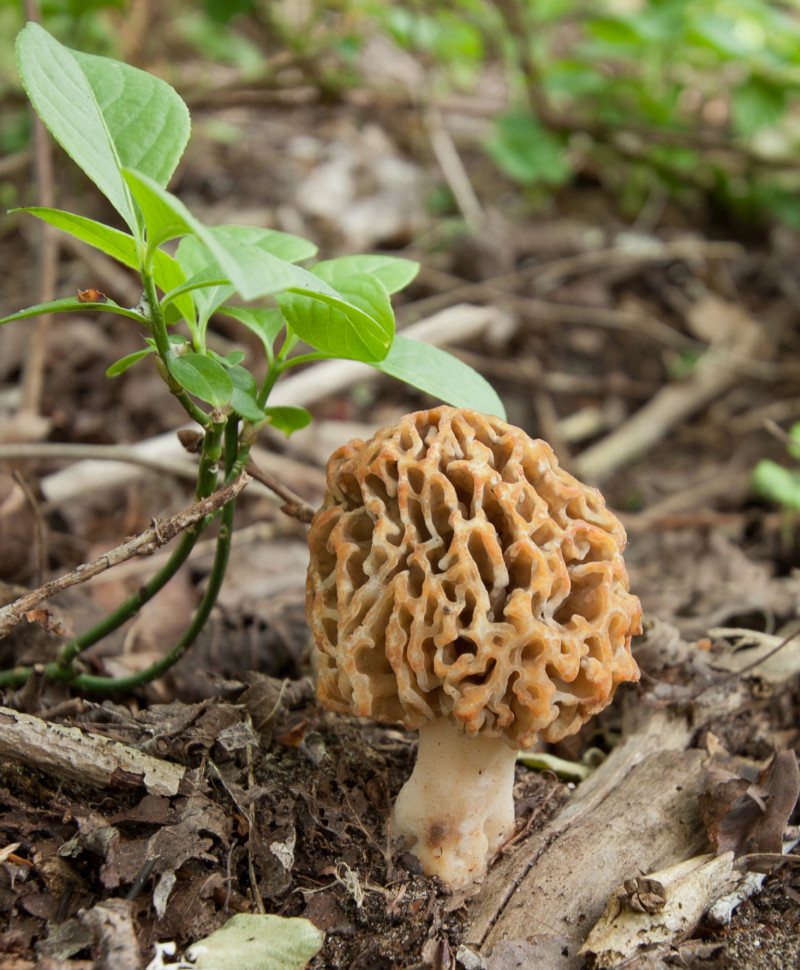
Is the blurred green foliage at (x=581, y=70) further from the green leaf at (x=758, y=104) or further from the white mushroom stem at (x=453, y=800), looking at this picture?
the white mushroom stem at (x=453, y=800)

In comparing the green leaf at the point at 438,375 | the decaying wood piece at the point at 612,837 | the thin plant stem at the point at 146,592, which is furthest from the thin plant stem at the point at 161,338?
the decaying wood piece at the point at 612,837

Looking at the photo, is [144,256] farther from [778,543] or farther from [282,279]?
[778,543]

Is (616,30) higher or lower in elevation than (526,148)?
higher

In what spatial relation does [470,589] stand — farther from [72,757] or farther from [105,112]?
[105,112]

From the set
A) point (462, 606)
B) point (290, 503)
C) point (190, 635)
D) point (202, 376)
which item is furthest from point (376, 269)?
point (190, 635)

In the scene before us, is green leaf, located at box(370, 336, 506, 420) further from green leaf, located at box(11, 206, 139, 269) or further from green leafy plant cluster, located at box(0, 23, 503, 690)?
green leaf, located at box(11, 206, 139, 269)

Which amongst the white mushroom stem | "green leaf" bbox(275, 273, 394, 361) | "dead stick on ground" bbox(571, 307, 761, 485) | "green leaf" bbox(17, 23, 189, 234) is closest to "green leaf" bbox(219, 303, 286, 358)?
"green leaf" bbox(275, 273, 394, 361)
